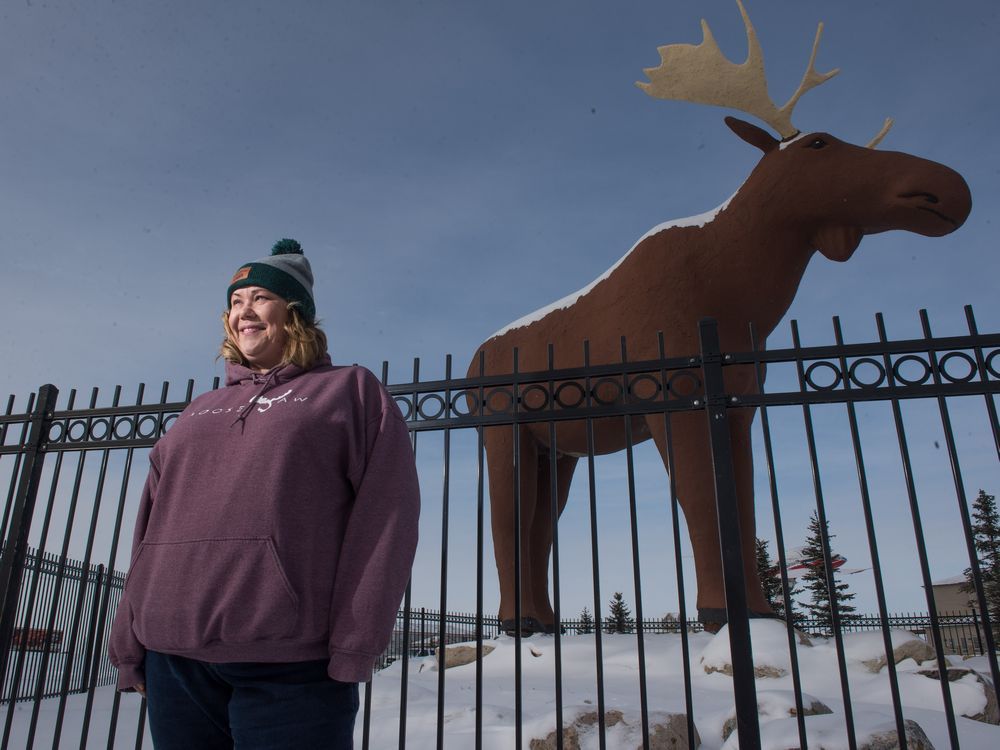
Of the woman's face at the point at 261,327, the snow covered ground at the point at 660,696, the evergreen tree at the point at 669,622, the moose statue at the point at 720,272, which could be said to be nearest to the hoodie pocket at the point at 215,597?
the woman's face at the point at 261,327

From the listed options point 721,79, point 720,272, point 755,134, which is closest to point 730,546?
point 720,272

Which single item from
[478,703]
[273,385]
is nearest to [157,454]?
[273,385]

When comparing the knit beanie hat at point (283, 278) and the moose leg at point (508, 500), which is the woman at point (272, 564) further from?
the moose leg at point (508, 500)

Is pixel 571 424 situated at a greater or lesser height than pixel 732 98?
lesser

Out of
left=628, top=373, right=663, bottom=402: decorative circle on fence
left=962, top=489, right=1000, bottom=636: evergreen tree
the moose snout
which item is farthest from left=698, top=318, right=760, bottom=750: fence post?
left=962, top=489, right=1000, bottom=636: evergreen tree

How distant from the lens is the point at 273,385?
75.6 inches

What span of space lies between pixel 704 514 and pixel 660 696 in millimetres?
1417

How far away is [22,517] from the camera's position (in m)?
3.87

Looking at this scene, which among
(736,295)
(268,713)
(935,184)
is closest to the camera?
(268,713)

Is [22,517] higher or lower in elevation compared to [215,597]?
higher

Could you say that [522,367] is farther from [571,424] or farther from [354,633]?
[354,633]

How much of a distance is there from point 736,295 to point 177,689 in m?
4.72

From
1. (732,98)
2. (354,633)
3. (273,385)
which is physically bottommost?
(354,633)

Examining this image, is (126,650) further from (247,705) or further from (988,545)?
(988,545)
